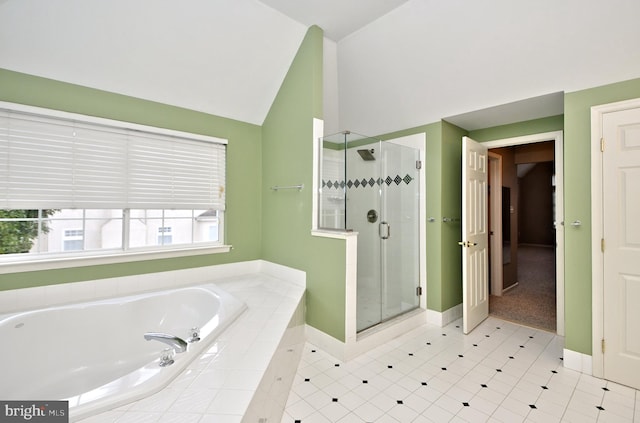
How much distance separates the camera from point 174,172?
9.36 ft

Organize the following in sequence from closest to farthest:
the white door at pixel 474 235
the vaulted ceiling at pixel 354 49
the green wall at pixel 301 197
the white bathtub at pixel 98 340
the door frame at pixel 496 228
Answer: the white bathtub at pixel 98 340
the vaulted ceiling at pixel 354 49
the green wall at pixel 301 197
the white door at pixel 474 235
the door frame at pixel 496 228

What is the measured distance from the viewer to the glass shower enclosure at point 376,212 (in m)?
2.75

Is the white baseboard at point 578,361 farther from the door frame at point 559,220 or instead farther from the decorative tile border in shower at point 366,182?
the decorative tile border in shower at point 366,182

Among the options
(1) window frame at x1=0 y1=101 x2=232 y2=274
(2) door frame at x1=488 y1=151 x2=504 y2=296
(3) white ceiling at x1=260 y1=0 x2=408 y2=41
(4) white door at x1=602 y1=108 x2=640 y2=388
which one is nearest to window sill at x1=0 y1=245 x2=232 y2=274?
(1) window frame at x1=0 y1=101 x2=232 y2=274

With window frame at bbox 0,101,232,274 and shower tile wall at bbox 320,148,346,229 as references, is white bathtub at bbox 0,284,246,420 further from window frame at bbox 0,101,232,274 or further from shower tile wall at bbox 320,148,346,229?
shower tile wall at bbox 320,148,346,229

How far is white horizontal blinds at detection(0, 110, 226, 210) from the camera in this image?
2.11 metres

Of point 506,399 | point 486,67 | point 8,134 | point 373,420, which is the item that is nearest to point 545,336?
point 506,399

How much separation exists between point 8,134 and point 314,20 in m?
2.61

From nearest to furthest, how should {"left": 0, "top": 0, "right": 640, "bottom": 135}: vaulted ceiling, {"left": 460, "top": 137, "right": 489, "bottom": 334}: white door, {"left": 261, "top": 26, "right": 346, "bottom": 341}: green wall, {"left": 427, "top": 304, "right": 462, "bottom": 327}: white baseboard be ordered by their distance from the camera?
{"left": 0, "top": 0, "right": 640, "bottom": 135}: vaulted ceiling, {"left": 261, "top": 26, "right": 346, "bottom": 341}: green wall, {"left": 460, "top": 137, "right": 489, "bottom": 334}: white door, {"left": 427, "top": 304, "right": 462, "bottom": 327}: white baseboard

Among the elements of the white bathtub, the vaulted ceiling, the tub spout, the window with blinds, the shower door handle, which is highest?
the vaulted ceiling

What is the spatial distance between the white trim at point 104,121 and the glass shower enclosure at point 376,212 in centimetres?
130

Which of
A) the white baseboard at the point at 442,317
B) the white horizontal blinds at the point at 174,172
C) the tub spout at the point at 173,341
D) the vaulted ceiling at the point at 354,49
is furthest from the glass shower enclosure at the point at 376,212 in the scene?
the tub spout at the point at 173,341

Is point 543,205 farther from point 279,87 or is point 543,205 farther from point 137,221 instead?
point 137,221

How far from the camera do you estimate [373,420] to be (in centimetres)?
171
